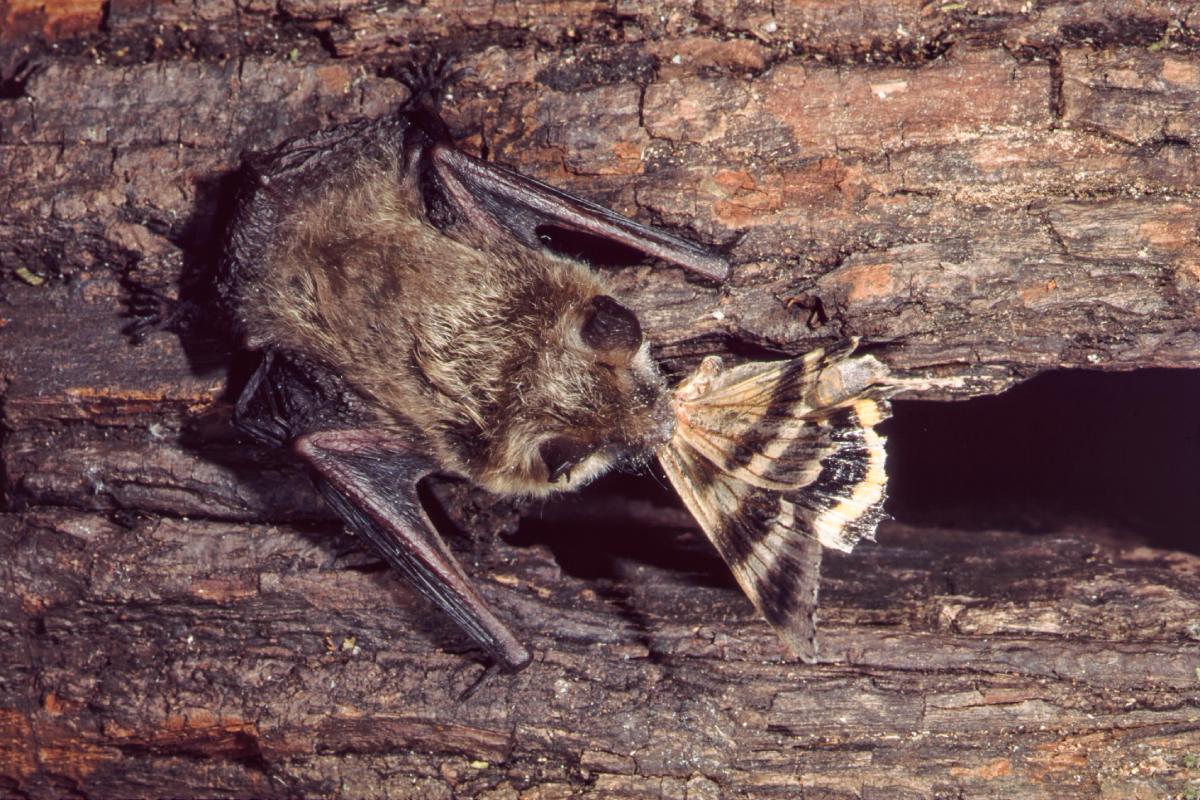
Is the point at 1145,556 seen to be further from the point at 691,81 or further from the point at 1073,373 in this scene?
the point at 691,81

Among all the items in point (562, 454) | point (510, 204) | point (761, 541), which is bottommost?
point (761, 541)

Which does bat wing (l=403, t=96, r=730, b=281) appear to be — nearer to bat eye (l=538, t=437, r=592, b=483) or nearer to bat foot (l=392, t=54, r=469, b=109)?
bat foot (l=392, t=54, r=469, b=109)

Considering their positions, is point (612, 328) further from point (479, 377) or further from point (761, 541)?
point (761, 541)

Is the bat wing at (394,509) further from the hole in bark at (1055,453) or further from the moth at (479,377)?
the hole in bark at (1055,453)

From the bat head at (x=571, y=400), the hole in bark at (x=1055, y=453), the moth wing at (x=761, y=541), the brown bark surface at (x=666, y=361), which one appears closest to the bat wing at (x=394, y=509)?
the brown bark surface at (x=666, y=361)

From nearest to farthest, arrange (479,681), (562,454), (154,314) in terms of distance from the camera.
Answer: (562,454), (479,681), (154,314)

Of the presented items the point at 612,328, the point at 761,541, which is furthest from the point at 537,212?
the point at 761,541
